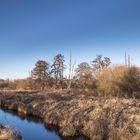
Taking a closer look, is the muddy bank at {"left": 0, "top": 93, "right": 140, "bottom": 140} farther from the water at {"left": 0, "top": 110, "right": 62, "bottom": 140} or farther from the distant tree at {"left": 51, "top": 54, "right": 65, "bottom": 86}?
the distant tree at {"left": 51, "top": 54, "right": 65, "bottom": 86}

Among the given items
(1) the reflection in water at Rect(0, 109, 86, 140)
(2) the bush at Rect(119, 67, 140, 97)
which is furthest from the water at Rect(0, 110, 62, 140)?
(2) the bush at Rect(119, 67, 140, 97)

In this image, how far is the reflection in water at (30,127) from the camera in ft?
67.5

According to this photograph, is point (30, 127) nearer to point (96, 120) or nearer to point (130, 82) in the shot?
point (96, 120)

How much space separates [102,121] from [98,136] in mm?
1623

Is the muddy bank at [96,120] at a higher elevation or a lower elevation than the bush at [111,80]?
lower

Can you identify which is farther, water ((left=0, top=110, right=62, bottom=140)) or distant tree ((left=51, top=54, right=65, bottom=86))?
distant tree ((left=51, top=54, right=65, bottom=86))

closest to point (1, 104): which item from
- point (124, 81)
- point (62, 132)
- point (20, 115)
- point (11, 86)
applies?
point (20, 115)

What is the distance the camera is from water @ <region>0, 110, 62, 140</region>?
20578 millimetres

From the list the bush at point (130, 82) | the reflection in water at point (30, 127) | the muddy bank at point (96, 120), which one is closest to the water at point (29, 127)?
the reflection in water at point (30, 127)

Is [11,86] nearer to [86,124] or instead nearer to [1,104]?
[1,104]

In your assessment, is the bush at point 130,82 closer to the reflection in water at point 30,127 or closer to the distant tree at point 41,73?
the reflection in water at point 30,127

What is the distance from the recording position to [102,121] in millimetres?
19484

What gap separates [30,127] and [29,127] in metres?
0.09

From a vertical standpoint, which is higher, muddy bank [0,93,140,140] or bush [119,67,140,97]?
bush [119,67,140,97]
